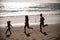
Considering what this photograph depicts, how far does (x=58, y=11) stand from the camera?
66.3 inches

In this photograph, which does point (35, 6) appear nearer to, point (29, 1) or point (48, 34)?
point (29, 1)

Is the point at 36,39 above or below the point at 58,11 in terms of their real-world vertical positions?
below

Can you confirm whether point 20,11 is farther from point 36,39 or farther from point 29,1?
point 36,39

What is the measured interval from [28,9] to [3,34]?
0.37 meters

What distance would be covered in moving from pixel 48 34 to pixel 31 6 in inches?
13.9

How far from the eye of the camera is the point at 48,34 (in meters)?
1.67

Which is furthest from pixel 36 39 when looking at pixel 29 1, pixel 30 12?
pixel 29 1

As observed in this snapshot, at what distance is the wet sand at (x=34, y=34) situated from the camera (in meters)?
1.61

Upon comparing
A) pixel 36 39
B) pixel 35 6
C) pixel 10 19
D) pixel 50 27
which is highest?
pixel 35 6

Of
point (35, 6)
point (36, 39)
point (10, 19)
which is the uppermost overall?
point (35, 6)

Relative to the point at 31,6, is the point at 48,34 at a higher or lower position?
lower

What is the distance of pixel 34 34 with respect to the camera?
164 centimetres

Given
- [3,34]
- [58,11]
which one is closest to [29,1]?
[58,11]

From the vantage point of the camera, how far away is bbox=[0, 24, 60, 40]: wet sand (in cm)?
161
